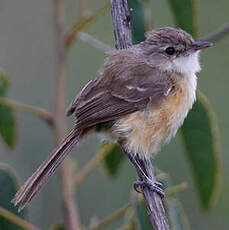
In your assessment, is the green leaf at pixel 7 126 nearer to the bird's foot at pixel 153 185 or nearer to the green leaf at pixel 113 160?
the green leaf at pixel 113 160

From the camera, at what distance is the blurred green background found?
6355mm

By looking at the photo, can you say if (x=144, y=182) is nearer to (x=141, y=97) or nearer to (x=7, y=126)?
(x=141, y=97)

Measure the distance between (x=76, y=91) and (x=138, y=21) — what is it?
310 cm

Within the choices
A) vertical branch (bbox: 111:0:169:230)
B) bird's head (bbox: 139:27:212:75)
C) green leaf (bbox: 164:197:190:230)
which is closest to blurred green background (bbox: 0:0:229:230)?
bird's head (bbox: 139:27:212:75)

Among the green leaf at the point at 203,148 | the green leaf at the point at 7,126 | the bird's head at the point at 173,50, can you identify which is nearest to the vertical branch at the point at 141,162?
the bird's head at the point at 173,50

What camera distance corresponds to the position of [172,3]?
140 inches

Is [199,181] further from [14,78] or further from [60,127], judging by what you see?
[14,78]

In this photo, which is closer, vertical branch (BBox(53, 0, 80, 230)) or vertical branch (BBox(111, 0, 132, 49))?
vertical branch (BBox(53, 0, 80, 230))

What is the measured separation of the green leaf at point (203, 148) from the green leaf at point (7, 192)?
3.17 feet

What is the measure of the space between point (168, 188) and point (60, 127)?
641mm

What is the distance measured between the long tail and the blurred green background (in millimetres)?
2473

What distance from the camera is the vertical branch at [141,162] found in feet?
10.2

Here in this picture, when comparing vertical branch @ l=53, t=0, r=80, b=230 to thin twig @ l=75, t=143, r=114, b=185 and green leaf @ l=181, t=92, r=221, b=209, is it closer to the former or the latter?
thin twig @ l=75, t=143, r=114, b=185

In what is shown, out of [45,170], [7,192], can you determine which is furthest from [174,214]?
[7,192]
